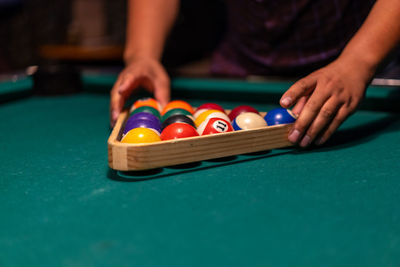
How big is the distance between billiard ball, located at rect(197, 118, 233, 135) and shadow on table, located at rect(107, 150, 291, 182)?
0.10 metres

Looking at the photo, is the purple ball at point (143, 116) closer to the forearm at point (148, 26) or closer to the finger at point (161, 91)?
the finger at point (161, 91)

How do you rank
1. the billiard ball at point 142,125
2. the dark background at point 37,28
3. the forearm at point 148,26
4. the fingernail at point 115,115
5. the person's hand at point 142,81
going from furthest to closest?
the dark background at point 37,28, the forearm at point 148,26, the person's hand at point 142,81, the fingernail at point 115,115, the billiard ball at point 142,125

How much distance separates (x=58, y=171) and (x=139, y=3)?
1433 millimetres

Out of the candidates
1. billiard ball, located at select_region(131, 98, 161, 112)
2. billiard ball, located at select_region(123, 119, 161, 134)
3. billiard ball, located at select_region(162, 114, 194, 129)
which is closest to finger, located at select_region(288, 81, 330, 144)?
billiard ball, located at select_region(162, 114, 194, 129)

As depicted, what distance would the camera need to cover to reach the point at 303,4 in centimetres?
232

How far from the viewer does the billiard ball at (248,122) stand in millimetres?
1433

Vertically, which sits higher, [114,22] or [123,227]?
[123,227]

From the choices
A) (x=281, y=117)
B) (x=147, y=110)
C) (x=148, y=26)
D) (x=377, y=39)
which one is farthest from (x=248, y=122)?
(x=148, y=26)

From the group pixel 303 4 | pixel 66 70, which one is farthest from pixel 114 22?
pixel 303 4

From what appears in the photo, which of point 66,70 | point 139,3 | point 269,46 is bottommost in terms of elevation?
point 66,70

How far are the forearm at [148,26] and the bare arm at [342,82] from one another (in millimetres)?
1059

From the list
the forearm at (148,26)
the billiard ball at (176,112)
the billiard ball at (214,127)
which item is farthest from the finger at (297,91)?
the forearm at (148,26)

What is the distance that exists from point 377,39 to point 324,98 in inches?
13.6

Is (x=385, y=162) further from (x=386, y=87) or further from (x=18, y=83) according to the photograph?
(x=18, y=83)
